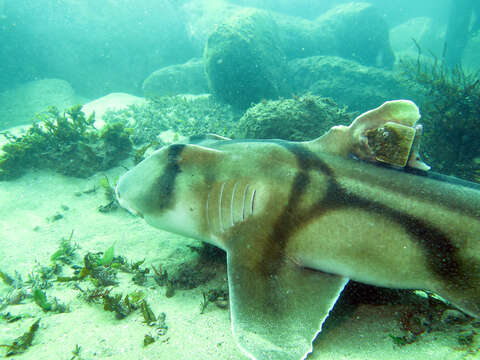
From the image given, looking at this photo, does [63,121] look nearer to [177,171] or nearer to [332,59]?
[177,171]

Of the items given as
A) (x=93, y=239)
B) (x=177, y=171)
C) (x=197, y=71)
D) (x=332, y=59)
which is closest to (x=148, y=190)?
(x=177, y=171)

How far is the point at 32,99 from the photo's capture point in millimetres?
19016

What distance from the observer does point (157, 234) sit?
14.0 ft

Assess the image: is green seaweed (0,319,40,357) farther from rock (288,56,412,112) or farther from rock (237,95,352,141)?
rock (288,56,412,112)

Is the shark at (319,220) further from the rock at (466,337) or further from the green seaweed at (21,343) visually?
the green seaweed at (21,343)

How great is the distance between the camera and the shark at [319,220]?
1.85m

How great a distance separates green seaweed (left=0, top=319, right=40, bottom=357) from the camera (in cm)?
224

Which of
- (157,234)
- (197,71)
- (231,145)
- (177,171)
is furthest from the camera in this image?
(197,71)

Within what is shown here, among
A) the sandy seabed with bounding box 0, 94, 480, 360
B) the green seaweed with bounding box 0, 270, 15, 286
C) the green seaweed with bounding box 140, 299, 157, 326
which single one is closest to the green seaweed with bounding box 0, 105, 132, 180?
the sandy seabed with bounding box 0, 94, 480, 360

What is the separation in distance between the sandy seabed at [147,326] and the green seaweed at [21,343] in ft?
0.19

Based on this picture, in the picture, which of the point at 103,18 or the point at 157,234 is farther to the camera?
the point at 103,18

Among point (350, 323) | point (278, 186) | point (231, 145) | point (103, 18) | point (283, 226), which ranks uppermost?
point (103, 18)

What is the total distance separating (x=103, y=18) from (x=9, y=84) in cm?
881

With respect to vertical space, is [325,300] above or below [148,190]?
below
